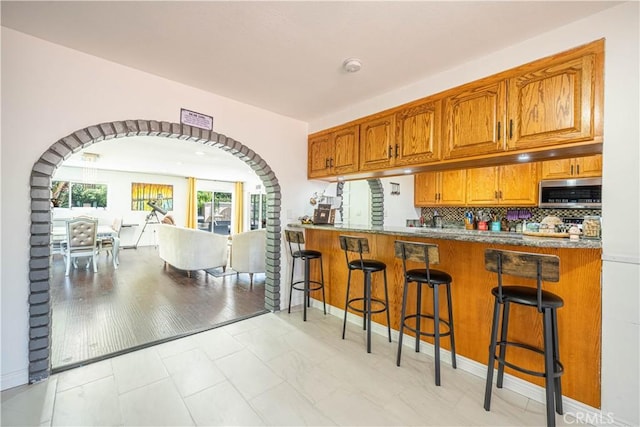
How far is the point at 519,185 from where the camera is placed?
12.2 ft

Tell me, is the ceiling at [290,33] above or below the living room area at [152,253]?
above

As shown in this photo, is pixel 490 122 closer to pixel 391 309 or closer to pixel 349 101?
pixel 349 101

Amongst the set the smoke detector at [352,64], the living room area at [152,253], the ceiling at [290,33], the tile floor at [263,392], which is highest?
the ceiling at [290,33]

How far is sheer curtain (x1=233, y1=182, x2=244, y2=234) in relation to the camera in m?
9.80

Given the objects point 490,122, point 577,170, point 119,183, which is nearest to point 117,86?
point 490,122

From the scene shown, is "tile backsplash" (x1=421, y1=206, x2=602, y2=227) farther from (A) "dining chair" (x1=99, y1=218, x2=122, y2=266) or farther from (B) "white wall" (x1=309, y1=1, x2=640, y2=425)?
(A) "dining chair" (x1=99, y1=218, x2=122, y2=266)

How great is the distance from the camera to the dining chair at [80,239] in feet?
15.3

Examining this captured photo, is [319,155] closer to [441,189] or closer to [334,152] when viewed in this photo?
[334,152]

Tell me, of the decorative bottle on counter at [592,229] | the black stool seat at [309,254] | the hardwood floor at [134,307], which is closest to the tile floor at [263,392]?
the hardwood floor at [134,307]

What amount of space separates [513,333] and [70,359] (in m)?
3.36

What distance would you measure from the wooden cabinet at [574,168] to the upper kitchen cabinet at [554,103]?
1952mm

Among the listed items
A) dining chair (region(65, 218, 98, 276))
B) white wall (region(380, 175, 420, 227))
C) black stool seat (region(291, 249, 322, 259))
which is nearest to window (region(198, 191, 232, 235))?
dining chair (region(65, 218, 98, 276))

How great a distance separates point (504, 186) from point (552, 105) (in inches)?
98.2

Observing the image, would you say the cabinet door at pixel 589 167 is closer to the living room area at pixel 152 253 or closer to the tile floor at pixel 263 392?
the tile floor at pixel 263 392
